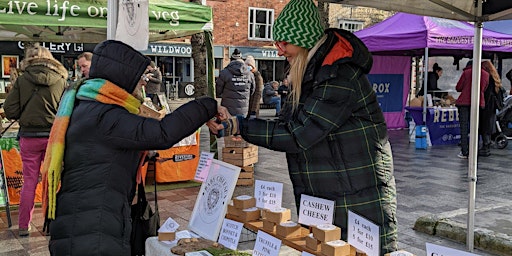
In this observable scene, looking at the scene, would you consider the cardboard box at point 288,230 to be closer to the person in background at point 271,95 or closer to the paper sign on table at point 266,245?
the paper sign on table at point 266,245

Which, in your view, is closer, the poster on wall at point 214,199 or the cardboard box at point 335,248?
the cardboard box at point 335,248

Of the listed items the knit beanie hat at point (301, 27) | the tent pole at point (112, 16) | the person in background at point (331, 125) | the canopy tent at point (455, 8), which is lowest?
the person in background at point (331, 125)

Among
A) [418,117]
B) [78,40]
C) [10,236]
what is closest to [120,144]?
[10,236]

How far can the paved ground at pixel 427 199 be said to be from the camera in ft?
15.0

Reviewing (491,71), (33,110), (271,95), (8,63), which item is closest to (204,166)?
(33,110)

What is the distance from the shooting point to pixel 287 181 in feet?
23.6

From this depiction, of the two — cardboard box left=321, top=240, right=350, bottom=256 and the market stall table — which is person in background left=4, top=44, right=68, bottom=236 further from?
the market stall table

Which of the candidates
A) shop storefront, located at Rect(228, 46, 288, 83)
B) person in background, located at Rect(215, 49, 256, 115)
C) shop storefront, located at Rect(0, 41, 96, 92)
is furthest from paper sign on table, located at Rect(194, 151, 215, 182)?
shop storefront, located at Rect(228, 46, 288, 83)

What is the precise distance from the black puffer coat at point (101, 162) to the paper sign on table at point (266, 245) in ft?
1.93

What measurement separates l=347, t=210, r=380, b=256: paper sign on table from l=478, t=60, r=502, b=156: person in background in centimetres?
815

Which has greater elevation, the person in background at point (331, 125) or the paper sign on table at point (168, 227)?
the person in background at point (331, 125)

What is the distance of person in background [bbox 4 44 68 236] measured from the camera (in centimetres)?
461

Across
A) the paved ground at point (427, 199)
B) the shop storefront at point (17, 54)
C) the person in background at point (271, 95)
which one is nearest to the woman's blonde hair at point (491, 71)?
the paved ground at point (427, 199)

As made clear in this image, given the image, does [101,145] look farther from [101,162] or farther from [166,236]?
[166,236]
